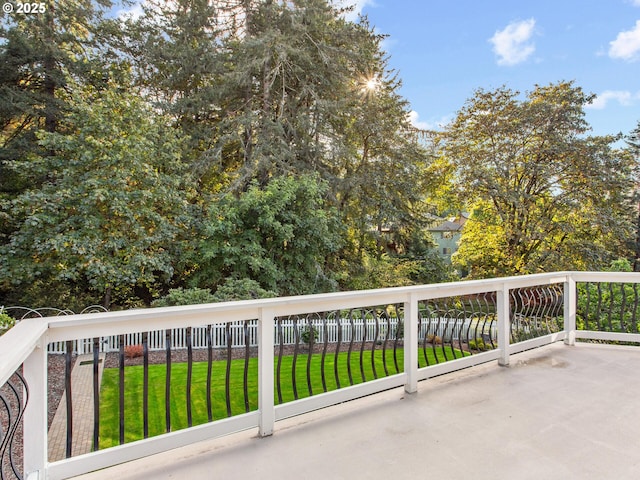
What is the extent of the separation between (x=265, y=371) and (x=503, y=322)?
2504mm

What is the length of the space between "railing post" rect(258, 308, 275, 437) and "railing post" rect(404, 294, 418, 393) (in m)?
1.19

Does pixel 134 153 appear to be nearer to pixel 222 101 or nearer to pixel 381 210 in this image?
pixel 222 101

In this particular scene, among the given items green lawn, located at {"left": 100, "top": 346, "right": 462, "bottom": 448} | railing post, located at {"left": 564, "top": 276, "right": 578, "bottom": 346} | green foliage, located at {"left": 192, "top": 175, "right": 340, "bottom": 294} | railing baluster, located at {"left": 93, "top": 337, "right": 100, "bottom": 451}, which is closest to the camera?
railing baluster, located at {"left": 93, "top": 337, "right": 100, "bottom": 451}

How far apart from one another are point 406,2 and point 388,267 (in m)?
7.60

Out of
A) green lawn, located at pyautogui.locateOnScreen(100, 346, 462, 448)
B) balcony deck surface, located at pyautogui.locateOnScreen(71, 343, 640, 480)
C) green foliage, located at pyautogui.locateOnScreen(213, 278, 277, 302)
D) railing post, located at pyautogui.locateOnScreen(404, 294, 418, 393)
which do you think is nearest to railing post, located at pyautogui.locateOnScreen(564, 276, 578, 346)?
balcony deck surface, located at pyautogui.locateOnScreen(71, 343, 640, 480)

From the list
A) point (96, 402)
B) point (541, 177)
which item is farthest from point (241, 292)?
point (541, 177)

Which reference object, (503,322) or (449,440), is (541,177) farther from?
(449,440)

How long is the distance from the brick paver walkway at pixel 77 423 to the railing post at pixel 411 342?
11.3 ft

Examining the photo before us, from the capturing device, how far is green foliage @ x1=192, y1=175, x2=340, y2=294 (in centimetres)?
955

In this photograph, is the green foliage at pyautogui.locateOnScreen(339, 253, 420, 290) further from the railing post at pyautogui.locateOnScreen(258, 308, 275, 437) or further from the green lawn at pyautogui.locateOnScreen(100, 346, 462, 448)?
the railing post at pyautogui.locateOnScreen(258, 308, 275, 437)

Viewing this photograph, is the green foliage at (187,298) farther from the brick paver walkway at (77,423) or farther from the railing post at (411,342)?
the railing post at (411,342)

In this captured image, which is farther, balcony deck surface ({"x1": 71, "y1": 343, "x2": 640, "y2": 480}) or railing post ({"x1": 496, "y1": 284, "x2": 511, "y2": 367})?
railing post ({"x1": 496, "y1": 284, "x2": 511, "y2": 367})

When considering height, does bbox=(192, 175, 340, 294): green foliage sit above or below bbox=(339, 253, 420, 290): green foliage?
above

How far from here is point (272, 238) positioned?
412 inches
